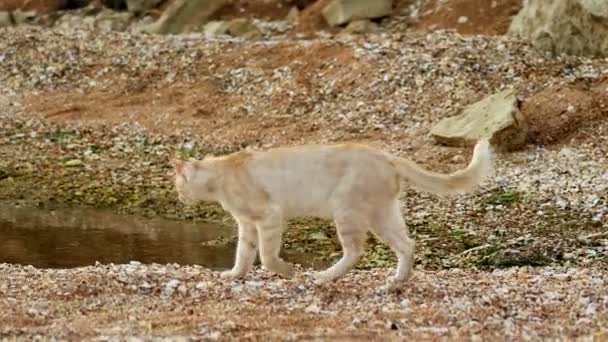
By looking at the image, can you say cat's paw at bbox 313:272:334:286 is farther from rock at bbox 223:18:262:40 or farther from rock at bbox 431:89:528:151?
rock at bbox 223:18:262:40

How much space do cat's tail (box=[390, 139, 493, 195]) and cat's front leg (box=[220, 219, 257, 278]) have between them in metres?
1.48

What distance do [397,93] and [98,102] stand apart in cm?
646

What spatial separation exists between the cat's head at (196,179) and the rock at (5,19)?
25356mm

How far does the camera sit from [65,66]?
28750mm

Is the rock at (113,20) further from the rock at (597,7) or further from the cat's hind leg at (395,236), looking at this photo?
the cat's hind leg at (395,236)

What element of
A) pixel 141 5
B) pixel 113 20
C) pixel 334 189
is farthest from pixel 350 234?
pixel 141 5

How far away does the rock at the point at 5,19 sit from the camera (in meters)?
36.1

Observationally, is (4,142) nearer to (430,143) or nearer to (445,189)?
(430,143)

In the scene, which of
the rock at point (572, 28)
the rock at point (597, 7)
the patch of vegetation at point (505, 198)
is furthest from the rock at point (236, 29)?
the patch of vegetation at point (505, 198)

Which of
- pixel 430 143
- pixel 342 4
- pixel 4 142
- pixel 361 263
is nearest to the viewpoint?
pixel 361 263

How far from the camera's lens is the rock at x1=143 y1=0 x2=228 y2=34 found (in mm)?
33344

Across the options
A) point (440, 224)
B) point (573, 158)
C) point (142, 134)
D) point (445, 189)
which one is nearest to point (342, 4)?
point (142, 134)

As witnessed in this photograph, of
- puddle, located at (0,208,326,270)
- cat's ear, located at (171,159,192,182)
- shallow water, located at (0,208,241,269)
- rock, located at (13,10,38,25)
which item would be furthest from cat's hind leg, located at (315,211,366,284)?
rock, located at (13,10,38,25)

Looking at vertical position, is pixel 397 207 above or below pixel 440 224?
above
